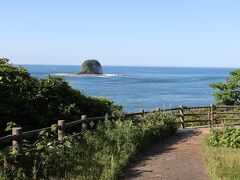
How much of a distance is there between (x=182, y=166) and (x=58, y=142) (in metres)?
3.56

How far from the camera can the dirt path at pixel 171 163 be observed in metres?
11.3

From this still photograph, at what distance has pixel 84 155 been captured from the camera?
483 inches

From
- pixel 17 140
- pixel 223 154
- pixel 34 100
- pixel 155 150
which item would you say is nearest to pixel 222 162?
pixel 223 154

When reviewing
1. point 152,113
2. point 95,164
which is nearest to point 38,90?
point 95,164

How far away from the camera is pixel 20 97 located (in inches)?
548

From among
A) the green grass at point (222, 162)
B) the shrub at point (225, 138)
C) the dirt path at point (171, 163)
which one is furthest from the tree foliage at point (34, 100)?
the shrub at point (225, 138)

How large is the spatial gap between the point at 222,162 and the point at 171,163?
1.54 meters

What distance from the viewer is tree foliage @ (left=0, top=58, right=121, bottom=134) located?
13.5m

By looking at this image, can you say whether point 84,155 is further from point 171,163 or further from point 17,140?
point 171,163

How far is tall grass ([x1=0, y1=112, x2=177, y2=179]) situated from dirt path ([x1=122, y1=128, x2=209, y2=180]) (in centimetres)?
38

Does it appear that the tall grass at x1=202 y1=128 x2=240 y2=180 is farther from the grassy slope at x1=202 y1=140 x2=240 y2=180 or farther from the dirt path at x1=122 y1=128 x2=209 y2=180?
the dirt path at x1=122 y1=128 x2=209 y2=180

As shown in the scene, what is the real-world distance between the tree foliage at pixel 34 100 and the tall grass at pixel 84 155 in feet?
3.82

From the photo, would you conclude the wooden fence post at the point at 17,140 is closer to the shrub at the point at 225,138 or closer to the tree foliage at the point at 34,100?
the tree foliage at the point at 34,100

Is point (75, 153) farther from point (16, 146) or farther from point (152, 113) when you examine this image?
point (152, 113)
